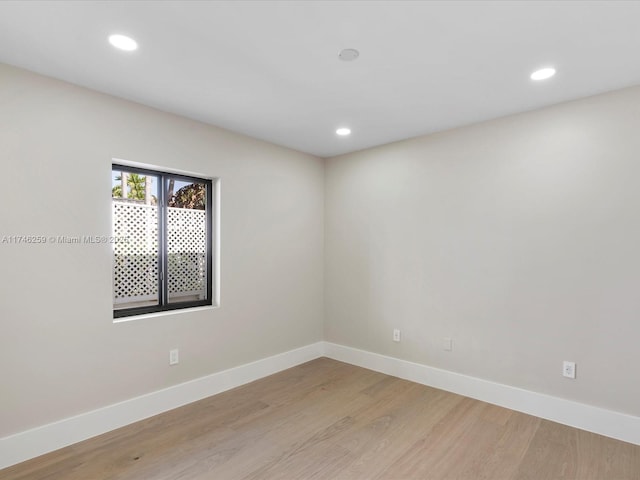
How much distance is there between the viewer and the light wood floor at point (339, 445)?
212 cm

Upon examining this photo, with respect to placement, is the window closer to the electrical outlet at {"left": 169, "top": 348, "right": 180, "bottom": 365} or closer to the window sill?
the window sill

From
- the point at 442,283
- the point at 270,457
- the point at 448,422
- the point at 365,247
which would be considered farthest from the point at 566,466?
the point at 365,247

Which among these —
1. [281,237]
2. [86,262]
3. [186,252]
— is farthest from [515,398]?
[86,262]

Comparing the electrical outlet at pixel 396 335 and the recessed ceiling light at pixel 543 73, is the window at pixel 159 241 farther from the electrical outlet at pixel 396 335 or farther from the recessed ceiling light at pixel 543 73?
the recessed ceiling light at pixel 543 73

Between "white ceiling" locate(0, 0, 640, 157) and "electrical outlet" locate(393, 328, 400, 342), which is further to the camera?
"electrical outlet" locate(393, 328, 400, 342)

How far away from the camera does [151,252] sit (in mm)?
2967

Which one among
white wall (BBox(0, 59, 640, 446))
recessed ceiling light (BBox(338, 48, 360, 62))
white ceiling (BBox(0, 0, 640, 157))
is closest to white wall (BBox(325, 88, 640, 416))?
white wall (BBox(0, 59, 640, 446))

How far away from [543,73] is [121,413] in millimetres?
3801

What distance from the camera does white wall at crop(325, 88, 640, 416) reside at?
8.21 ft

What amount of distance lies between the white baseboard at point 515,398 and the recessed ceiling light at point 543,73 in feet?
7.80

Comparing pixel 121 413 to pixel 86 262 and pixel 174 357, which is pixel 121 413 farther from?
pixel 86 262

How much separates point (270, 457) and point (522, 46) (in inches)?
115

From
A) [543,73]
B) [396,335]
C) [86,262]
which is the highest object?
[543,73]

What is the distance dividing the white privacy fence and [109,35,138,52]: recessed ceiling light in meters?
1.20
